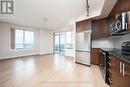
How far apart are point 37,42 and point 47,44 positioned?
3.65 feet


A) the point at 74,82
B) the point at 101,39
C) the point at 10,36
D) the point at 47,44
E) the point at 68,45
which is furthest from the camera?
the point at 47,44

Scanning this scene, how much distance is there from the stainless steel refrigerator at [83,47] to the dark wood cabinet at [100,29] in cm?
44

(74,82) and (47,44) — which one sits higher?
(47,44)

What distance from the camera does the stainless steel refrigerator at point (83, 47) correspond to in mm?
4723

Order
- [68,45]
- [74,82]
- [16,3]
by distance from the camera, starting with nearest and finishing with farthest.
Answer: [74,82]
[16,3]
[68,45]

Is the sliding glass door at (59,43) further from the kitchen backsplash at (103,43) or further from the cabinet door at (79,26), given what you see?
the kitchen backsplash at (103,43)

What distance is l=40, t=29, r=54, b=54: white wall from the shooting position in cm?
926

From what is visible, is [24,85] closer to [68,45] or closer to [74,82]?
[74,82]

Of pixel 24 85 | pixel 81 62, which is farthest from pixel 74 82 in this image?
pixel 81 62

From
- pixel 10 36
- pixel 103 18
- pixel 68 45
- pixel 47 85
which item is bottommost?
pixel 47 85

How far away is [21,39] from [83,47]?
5180 mm

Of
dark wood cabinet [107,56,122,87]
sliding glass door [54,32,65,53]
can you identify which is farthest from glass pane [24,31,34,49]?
dark wood cabinet [107,56,122,87]

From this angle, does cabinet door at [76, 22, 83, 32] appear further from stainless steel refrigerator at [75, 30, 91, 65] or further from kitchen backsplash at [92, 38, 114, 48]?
kitchen backsplash at [92, 38, 114, 48]

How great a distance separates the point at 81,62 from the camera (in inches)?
201
